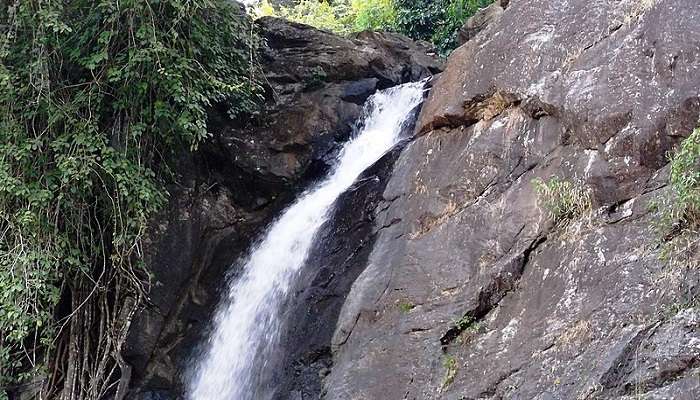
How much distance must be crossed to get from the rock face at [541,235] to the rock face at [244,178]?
1.07 metres

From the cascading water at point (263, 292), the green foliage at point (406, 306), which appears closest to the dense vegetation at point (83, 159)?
the cascading water at point (263, 292)

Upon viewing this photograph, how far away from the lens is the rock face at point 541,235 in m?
4.58

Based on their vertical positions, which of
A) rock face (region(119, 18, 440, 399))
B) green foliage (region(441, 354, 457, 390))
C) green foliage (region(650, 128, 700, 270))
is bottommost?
green foliage (region(441, 354, 457, 390))

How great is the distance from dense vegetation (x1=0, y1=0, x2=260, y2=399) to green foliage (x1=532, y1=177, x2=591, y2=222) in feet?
14.9

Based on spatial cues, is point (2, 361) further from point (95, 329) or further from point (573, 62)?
point (573, 62)

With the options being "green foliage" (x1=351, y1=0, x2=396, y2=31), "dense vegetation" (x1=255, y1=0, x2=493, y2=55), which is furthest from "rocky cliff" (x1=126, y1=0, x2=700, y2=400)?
"green foliage" (x1=351, y1=0, x2=396, y2=31)

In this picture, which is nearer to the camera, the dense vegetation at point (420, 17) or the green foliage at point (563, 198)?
the green foliage at point (563, 198)

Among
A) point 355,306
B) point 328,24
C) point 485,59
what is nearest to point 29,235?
point 355,306

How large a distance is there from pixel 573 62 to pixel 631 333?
3.16 m

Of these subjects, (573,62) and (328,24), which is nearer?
(573,62)

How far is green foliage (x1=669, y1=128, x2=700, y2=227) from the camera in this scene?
14.7ft

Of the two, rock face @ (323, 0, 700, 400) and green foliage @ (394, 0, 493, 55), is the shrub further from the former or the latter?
rock face @ (323, 0, 700, 400)

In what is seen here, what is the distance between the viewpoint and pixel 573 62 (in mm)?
6613

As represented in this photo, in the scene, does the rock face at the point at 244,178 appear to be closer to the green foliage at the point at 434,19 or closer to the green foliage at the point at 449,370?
the green foliage at the point at 449,370
